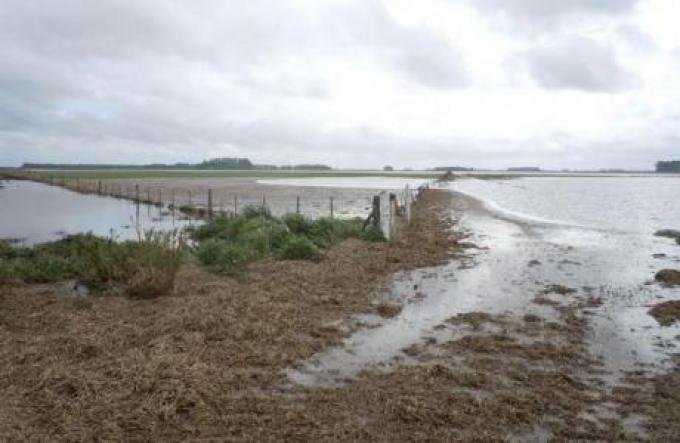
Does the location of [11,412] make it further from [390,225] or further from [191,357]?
[390,225]

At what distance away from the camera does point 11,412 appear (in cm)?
513

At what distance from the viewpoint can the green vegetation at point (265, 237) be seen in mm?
13156

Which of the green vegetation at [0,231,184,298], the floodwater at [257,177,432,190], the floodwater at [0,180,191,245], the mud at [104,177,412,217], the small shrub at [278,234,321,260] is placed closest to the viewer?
the green vegetation at [0,231,184,298]

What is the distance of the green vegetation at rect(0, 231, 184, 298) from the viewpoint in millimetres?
9719

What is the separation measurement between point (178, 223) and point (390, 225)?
1544 cm

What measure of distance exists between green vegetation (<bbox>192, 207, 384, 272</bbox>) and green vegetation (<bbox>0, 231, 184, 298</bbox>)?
7.19 ft

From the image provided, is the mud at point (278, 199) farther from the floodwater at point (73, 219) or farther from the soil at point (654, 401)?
the soil at point (654, 401)

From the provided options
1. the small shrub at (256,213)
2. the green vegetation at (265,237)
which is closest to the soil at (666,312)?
the green vegetation at (265,237)

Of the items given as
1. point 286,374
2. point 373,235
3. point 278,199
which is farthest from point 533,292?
point 278,199

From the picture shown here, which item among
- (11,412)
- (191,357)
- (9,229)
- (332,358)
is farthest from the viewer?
(9,229)

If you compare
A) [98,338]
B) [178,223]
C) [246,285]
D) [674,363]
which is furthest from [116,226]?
[674,363]

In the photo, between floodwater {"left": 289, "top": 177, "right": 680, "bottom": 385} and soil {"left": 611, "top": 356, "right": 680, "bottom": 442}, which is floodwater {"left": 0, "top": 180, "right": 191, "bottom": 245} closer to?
floodwater {"left": 289, "top": 177, "right": 680, "bottom": 385}

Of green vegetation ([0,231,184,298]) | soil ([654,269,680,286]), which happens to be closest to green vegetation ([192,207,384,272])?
green vegetation ([0,231,184,298])

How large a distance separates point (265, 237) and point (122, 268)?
17.7 ft
